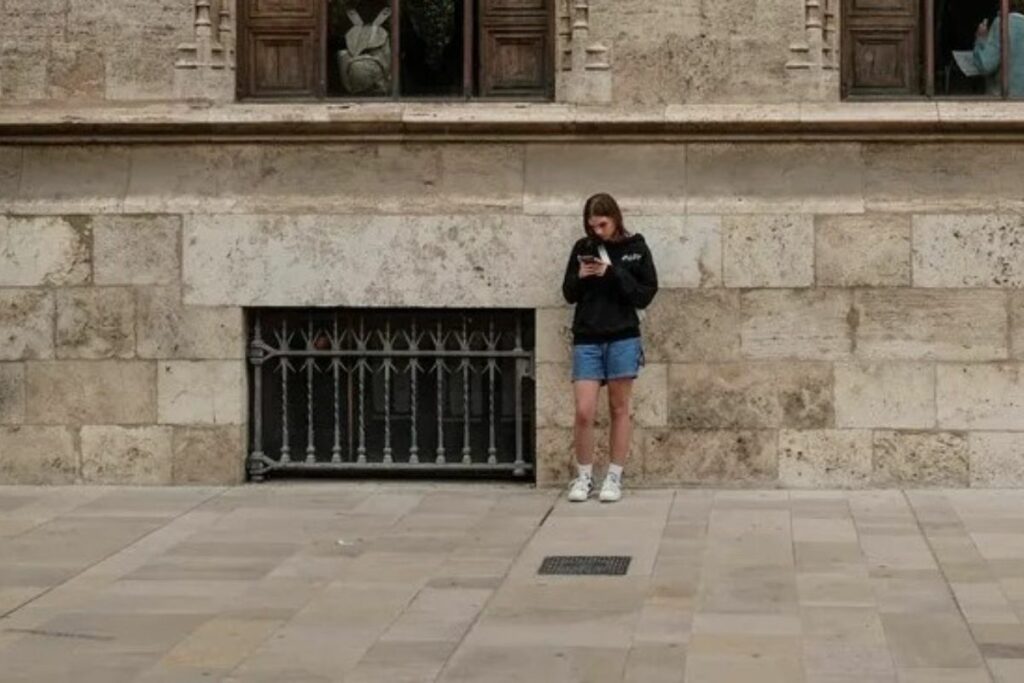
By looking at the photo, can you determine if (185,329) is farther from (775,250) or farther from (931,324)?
(931,324)

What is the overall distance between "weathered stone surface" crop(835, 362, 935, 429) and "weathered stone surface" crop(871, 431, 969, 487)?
0.27ft

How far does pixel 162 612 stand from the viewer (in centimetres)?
884

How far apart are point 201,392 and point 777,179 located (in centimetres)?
393

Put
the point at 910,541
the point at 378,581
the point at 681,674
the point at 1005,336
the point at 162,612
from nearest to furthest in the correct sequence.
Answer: the point at 681,674 < the point at 162,612 < the point at 378,581 < the point at 910,541 < the point at 1005,336

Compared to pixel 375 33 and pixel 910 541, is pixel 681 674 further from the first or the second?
pixel 375 33

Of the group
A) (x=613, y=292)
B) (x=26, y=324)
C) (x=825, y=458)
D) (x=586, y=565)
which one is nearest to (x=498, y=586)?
(x=586, y=565)

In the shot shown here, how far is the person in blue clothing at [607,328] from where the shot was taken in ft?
39.7

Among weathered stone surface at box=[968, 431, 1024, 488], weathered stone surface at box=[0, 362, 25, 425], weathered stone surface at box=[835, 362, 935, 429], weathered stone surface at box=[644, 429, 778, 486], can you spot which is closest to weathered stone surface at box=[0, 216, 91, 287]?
weathered stone surface at box=[0, 362, 25, 425]

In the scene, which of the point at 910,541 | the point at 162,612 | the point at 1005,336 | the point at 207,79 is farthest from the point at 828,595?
the point at 207,79

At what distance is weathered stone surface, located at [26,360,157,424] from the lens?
1291 cm

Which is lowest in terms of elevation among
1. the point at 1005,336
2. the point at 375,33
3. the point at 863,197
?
the point at 1005,336

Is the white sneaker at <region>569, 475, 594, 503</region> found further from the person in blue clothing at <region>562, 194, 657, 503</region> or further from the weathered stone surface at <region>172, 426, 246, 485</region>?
the weathered stone surface at <region>172, 426, 246, 485</region>

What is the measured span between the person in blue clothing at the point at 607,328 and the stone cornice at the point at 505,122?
754 mm

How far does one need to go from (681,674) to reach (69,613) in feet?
9.65
